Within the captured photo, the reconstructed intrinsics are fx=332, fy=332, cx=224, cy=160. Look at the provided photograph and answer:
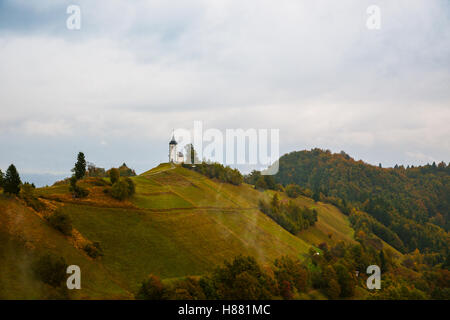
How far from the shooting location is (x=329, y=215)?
163500 mm

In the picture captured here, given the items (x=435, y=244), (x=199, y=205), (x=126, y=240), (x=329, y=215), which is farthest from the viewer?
(x=435, y=244)

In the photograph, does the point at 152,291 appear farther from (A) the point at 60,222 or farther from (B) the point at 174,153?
(B) the point at 174,153

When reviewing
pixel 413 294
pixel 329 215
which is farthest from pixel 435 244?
pixel 413 294

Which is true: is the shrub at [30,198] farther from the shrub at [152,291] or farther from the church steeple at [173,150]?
the church steeple at [173,150]

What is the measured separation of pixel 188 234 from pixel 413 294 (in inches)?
1814

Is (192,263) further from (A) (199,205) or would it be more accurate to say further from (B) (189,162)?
(B) (189,162)

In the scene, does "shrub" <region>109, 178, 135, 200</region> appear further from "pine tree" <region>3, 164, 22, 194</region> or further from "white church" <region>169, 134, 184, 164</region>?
"white church" <region>169, 134, 184, 164</region>

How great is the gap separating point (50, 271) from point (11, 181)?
1911 cm

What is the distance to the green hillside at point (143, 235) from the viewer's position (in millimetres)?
43062

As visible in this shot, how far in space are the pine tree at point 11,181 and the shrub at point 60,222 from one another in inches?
276

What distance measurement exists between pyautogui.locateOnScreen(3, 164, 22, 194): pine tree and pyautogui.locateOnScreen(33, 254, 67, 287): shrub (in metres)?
17.2

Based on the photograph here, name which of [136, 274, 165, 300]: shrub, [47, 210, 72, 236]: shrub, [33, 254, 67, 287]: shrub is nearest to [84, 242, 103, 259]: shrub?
[47, 210, 72, 236]: shrub

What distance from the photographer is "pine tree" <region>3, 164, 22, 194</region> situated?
48.9 m
